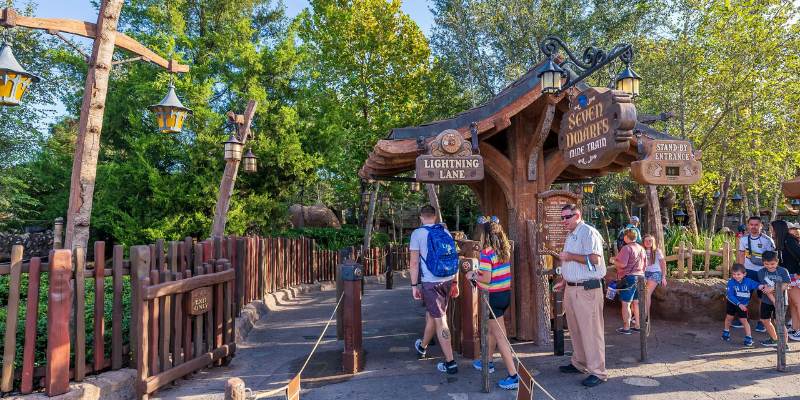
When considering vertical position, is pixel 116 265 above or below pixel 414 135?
below

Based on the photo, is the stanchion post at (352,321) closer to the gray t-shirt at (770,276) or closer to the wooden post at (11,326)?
the wooden post at (11,326)

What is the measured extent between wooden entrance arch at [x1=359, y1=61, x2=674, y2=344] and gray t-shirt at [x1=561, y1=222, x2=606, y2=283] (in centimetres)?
155

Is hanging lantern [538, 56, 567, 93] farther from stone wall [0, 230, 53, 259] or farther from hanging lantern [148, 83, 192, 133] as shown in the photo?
stone wall [0, 230, 53, 259]

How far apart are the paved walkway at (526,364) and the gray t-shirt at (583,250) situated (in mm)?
1100

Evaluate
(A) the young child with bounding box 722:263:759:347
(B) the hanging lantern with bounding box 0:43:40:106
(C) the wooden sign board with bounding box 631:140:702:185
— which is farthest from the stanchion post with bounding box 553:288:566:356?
(B) the hanging lantern with bounding box 0:43:40:106

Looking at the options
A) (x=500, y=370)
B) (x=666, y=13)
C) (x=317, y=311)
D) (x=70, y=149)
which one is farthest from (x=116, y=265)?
(x=666, y=13)

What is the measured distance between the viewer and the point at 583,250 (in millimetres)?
4711

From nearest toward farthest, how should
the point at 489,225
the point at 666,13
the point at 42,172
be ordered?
the point at 489,225
the point at 42,172
the point at 666,13

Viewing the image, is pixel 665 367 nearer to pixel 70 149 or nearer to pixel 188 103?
pixel 188 103

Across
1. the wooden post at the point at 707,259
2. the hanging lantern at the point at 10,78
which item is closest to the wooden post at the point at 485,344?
the hanging lantern at the point at 10,78

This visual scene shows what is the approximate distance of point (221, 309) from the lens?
→ 5.46 meters

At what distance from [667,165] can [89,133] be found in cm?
626

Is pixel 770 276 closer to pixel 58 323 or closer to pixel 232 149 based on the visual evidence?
pixel 58 323

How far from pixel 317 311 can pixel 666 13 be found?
18.4 metres
